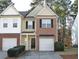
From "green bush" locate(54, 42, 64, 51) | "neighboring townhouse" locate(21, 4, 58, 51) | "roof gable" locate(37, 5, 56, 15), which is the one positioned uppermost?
"roof gable" locate(37, 5, 56, 15)

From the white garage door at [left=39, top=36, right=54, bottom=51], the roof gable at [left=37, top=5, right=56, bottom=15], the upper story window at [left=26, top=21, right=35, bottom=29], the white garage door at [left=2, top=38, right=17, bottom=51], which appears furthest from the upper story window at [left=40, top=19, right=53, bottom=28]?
the white garage door at [left=2, top=38, right=17, bottom=51]

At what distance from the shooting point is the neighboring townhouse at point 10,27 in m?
45.6

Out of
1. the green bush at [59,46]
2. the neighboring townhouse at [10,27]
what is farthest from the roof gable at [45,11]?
the green bush at [59,46]

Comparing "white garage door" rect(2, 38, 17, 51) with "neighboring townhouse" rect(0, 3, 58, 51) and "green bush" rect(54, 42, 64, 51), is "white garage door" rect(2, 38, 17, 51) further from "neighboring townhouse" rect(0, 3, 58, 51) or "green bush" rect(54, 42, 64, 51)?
"green bush" rect(54, 42, 64, 51)

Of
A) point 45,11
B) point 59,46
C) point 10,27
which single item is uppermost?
point 45,11

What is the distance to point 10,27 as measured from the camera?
1815 inches

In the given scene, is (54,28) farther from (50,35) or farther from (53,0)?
(53,0)

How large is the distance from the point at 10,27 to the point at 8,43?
2847mm

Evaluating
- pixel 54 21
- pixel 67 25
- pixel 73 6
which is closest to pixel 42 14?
pixel 54 21

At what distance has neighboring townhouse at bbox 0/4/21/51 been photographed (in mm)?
45625

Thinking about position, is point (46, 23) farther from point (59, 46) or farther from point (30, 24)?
point (59, 46)

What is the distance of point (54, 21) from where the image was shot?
4462 centimetres

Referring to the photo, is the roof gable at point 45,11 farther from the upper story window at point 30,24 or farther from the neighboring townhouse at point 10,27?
the neighboring townhouse at point 10,27

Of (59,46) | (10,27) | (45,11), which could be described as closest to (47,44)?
(59,46)
